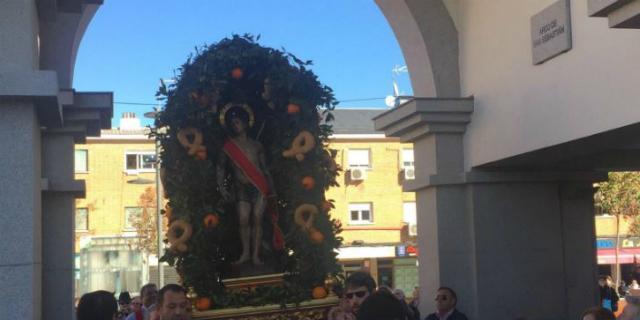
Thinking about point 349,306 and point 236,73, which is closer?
point 349,306

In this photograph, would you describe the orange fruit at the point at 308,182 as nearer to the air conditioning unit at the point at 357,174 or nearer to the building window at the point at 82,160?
the air conditioning unit at the point at 357,174

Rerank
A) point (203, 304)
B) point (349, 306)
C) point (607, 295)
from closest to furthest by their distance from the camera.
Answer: point (349, 306), point (203, 304), point (607, 295)

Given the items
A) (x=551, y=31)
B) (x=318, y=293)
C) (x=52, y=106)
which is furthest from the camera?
(x=551, y=31)

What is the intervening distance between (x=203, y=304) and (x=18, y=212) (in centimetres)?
221

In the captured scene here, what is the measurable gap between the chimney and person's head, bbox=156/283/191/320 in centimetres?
4011

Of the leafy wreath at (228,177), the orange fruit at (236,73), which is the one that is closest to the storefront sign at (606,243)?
the leafy wreath at (228,177)

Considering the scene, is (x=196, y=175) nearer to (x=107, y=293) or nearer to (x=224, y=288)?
(x=224, y=288)

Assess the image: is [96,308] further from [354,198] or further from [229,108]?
[354,198]

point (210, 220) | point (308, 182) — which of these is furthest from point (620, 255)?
point (210, 220)

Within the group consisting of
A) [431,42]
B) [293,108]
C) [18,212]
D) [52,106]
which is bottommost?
[18,212]

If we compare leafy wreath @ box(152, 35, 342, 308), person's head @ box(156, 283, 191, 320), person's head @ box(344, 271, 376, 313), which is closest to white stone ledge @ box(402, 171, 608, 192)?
leafy wreath @ box(152, 35, 342, 308)

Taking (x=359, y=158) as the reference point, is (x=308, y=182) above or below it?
below

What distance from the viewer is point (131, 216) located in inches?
1689

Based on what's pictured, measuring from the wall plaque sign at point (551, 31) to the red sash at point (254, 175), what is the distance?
3327mm
